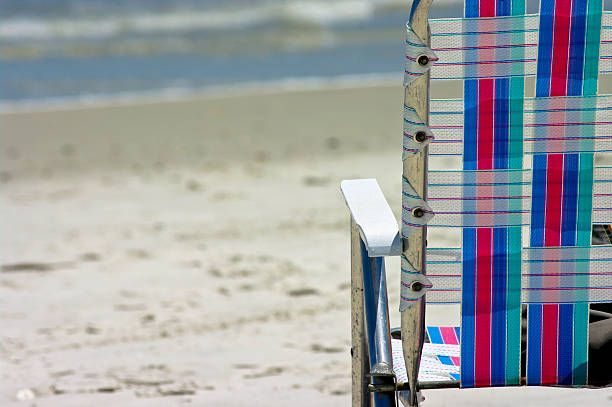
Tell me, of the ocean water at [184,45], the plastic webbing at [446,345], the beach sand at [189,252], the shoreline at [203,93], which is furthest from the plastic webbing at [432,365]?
the ocean water at [184,45]

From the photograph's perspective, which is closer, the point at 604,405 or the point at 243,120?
the point at 604,405

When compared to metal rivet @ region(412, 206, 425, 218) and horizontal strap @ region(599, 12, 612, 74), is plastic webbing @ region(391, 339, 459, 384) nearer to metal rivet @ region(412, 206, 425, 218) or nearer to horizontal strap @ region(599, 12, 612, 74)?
metal rivet @ region(412, 206, 425, 218)

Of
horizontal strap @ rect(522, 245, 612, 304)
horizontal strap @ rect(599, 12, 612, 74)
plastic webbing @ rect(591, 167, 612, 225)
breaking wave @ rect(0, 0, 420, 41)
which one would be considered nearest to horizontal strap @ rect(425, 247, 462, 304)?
horizontal strap @ rect(522, 245, 612, 304)

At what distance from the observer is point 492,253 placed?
1.41 m

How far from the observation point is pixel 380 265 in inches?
59.4

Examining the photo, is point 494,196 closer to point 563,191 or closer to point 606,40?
point 563,191

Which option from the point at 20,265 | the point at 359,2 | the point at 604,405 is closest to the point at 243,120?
the point at 20,265

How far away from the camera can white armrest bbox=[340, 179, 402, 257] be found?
1.35m

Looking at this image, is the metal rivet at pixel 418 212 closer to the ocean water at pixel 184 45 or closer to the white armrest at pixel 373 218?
the white armrest at pixel 373 218

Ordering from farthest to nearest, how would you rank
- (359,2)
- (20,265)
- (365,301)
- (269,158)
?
1. (359,2)
2. (269,158)
3. (20,265)
4. (365,301)

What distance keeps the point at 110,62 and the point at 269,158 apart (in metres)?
4.90

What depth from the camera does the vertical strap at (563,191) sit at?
1343mm

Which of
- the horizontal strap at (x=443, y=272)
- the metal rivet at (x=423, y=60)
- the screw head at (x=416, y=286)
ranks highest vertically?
the metal rivet at (x=423, y=60)

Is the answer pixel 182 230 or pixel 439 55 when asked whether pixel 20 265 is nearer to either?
pixel 182 230
